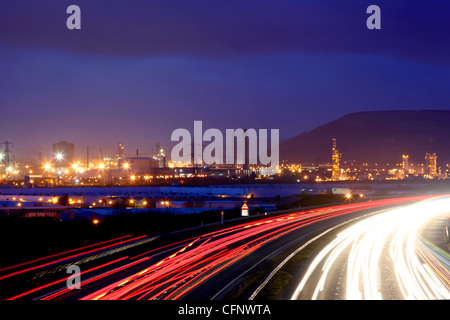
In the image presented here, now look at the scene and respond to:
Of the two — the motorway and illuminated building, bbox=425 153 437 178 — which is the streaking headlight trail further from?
illuminated building, bbox=425 153 437 178

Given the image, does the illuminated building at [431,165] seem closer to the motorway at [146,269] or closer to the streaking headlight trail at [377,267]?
the streaking headlight trail at [377,267]

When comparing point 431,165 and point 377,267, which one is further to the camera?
point 431,165

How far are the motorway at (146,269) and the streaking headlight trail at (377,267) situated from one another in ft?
1.96

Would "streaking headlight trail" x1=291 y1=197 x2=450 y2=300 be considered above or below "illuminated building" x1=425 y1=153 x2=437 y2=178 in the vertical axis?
below

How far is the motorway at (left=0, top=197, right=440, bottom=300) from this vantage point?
1354 cm

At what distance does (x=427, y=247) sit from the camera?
2302 cm

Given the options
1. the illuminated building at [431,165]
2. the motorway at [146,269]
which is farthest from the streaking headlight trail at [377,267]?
the illuminated building at [431,165]

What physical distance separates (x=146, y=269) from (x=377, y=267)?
28.8 ft

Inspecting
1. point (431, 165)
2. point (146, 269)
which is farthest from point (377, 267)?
point (431, 165)

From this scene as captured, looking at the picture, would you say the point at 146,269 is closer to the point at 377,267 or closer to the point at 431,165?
the point at 377,267

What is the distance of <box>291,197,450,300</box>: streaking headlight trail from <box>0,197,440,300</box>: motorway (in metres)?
0.60

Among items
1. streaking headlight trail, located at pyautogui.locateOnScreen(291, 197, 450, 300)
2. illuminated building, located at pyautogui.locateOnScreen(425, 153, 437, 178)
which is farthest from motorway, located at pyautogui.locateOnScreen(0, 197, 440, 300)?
illuminated building, located at pyautogui.locateOnScreen(425, 153, 437, 178)

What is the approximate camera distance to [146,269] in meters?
16.8
